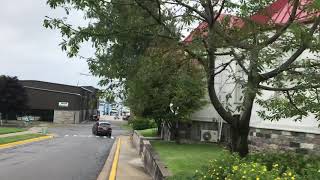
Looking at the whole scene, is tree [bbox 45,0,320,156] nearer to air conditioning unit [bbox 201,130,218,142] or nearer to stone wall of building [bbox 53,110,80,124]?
air conditioning unit [bbox 201,130,218,142]

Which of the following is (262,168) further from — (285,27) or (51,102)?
(51,102)

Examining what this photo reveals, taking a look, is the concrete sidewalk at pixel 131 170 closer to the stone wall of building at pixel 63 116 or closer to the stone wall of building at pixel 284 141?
the stone wall of building at pixel 284 141

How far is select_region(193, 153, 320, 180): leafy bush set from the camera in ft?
27.6

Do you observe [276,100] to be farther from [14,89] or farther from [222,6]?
[14,89]

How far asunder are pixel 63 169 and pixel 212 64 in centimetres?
1233

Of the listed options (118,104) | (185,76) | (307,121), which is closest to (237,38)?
(185,76)

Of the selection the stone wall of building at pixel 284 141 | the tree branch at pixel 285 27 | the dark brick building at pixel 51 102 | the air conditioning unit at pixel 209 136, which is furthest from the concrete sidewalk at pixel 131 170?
the dark brick building at pixel 51 102

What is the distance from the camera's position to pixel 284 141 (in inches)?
806

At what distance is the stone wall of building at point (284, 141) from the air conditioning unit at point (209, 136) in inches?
337

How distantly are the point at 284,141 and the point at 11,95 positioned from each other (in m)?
69.0

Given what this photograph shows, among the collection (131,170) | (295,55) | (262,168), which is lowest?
(131,170)

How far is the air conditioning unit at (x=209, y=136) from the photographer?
3169 centimetres

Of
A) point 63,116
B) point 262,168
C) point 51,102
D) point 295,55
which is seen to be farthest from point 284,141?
point 51,102

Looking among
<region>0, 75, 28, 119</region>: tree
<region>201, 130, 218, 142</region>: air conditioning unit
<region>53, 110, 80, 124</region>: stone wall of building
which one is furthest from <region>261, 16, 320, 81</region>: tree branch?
<region>53, 110, 80, 124</region>: stone wall of building
